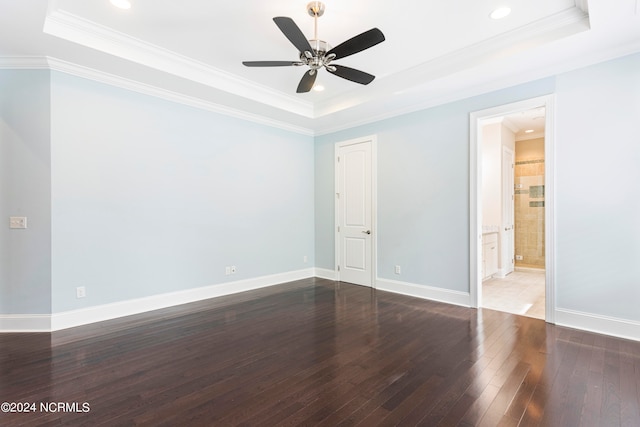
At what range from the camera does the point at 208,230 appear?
466 centimetres

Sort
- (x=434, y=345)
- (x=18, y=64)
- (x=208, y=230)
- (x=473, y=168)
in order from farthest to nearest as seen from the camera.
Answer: (x=208, y=230), (x=473, y=168), (x=18, y=64), (x=434, y=345)

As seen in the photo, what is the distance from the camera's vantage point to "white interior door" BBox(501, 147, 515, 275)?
6080 mm

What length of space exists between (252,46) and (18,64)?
97.5 inches

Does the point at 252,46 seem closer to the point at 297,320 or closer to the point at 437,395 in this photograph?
the point at 297,320

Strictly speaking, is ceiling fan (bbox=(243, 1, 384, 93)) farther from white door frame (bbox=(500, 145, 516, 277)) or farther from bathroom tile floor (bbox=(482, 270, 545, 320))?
white door frame (bbox=(500, 145, 516, 277))

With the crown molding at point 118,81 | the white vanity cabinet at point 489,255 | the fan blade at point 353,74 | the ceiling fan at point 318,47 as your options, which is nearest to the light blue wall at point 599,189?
the white vanity cabinet at point 489,255

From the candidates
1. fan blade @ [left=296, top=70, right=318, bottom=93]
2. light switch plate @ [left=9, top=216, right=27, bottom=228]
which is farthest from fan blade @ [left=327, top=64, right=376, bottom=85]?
light switch plate @ [left=9, top=216, right=27, bottom=228]

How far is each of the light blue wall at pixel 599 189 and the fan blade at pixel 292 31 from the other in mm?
2944

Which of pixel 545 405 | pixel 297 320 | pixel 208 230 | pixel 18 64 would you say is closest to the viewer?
pixel 545 405

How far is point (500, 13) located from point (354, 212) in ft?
11.2

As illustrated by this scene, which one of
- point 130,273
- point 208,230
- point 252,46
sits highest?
point 252,46

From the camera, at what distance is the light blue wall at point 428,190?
4.21 meters

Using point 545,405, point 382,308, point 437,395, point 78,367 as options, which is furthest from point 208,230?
point 545,405

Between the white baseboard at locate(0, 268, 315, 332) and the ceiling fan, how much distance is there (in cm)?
319
